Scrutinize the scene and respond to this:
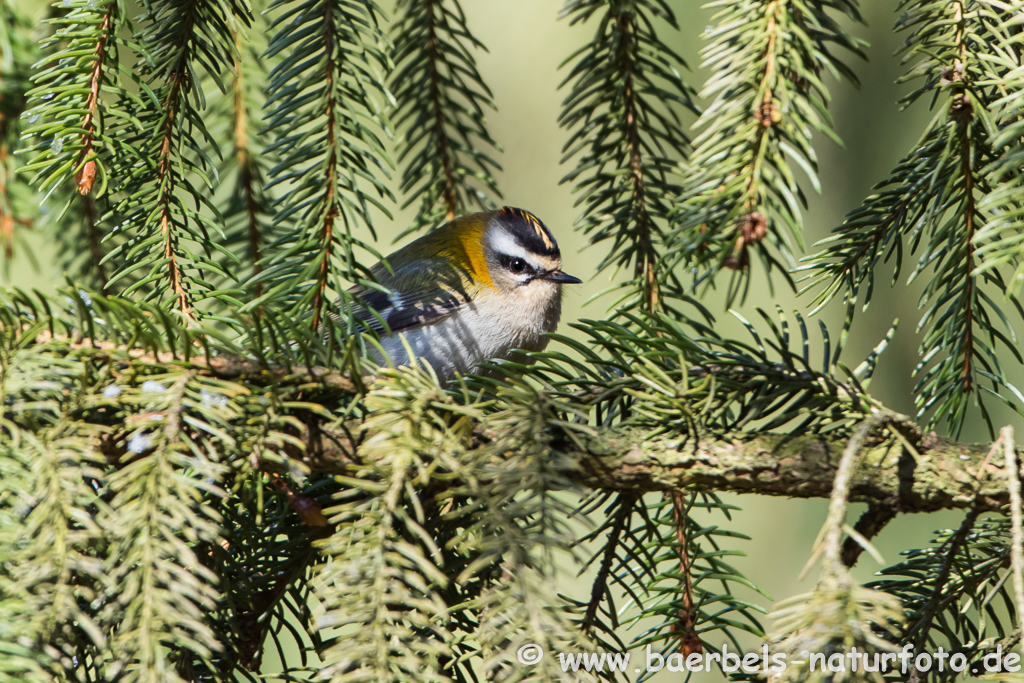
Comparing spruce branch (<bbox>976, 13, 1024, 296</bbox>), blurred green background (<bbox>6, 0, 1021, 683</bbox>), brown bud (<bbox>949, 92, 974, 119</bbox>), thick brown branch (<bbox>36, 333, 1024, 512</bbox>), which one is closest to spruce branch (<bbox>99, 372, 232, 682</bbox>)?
thick brown branch (<bbox>36, 333, 1024, 512</bbox>)

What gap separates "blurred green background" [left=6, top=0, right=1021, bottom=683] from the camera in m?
2.06

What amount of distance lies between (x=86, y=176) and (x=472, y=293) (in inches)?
39.4

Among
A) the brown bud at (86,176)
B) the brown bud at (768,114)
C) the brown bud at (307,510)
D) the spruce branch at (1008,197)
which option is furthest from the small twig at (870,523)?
→ the brown bud at (86,176)

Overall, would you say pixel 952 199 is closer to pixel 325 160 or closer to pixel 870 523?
pixel 870 523

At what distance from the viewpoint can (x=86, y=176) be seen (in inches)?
→ 34.0

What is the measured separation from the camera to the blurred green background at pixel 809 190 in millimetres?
2064

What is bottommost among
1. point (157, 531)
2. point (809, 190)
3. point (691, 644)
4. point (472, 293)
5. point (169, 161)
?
point (691, 644)

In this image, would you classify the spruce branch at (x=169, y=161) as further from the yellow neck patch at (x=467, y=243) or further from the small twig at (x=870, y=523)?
the yellow neck patch at (x=467, y=243)

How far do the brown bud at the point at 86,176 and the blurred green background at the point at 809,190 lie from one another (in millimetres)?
1081

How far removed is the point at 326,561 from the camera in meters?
0.89

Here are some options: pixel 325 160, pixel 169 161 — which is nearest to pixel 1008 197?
pixel 325 160

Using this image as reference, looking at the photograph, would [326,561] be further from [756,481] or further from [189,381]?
[756,481]

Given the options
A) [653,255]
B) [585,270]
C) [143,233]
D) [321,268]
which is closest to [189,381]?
[321,268]

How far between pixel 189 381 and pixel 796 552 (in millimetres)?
2159
